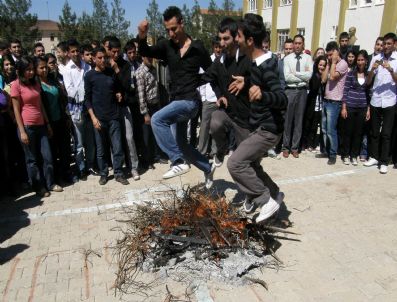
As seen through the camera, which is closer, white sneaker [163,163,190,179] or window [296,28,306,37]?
white sneaker [163,163,190,179]

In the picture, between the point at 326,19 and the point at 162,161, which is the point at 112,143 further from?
the point at 326,19

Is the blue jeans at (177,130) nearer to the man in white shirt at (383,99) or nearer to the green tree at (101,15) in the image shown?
the man in white shirt at (383,99)

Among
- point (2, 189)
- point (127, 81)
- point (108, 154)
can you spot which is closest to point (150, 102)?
point (127, 81)

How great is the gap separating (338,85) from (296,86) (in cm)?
80

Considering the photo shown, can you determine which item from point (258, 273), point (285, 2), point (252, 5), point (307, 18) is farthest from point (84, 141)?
point (252, 5)

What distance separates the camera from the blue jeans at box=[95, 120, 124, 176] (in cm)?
613

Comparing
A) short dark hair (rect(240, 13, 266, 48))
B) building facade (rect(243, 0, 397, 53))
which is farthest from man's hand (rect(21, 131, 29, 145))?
building facade (rect(243, 0, 397, 53))

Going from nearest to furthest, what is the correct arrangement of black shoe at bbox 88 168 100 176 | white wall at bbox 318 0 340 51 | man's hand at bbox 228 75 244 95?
man's hand at bbox 228 75 244 95, black shoe at bbox 88 168 100 176, white wall at bbox 318 0 340 51

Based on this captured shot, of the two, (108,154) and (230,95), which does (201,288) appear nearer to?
(230,95)

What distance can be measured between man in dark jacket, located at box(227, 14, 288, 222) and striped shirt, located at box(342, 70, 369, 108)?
3534mm

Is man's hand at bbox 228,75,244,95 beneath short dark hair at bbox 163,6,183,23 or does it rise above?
beneath

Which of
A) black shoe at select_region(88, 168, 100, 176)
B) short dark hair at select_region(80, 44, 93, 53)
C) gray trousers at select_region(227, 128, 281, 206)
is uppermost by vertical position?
short dark hair at select_region(80, 44, 93, 53)

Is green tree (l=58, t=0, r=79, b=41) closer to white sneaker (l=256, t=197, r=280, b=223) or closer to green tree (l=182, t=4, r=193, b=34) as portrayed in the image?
green tree (l=182, t=4, r=193, b=34)

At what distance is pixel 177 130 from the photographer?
509 centimetres
